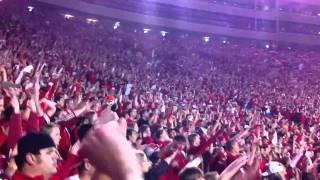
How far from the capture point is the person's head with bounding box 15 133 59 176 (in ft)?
10.4

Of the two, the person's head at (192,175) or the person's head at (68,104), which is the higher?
the person's head at (68,104)

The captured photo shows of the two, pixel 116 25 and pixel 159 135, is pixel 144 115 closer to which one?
pixel 159 135

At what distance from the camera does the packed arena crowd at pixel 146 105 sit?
131 inches

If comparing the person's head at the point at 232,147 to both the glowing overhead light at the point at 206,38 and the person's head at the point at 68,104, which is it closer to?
the person's head at the point at 68,104

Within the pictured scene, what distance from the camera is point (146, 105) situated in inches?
527

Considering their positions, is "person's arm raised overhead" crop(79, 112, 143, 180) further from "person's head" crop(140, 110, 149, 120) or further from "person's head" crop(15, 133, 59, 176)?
"person's head" crop(140, 110, 149, 120)

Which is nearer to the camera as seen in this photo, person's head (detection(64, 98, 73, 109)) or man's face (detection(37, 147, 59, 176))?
man's face (detection(37, 147, 59, 176))

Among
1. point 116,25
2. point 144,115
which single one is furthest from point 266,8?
point 144,115

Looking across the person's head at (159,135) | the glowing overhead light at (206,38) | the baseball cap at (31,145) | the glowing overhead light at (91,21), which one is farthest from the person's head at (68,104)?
the glowing overhead light at (206,38)

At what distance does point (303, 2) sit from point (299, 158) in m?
37.8

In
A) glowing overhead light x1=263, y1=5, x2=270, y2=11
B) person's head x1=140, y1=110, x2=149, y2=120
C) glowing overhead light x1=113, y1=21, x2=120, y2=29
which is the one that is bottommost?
person's head x1=140, y1=110, x2=149, y2=120

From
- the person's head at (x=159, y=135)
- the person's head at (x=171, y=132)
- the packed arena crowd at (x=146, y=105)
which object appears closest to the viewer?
the packed arena crowd at (x=146, y=105)

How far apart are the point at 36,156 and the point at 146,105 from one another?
1020 cm

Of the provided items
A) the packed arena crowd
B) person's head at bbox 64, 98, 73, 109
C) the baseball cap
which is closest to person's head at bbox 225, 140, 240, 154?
the packed arena crowd
